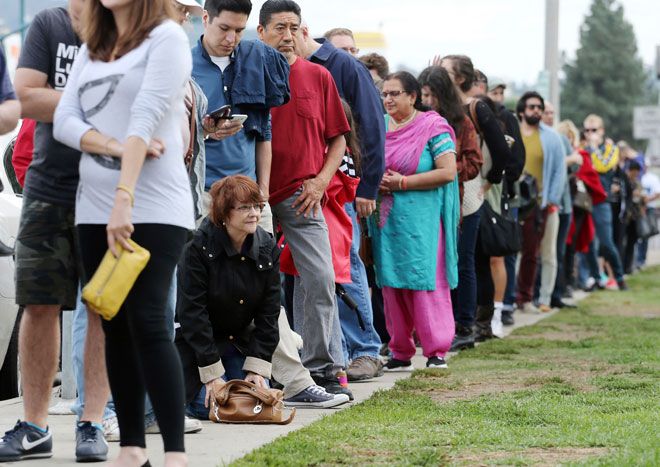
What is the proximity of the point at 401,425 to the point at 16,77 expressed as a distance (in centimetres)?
223

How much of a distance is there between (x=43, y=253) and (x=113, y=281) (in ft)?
2.72

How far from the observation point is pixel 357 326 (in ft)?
29.5

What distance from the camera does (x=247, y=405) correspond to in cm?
667

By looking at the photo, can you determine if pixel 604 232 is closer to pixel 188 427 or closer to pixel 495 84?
pixel 495 84

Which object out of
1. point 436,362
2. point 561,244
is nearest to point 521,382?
point 436,362

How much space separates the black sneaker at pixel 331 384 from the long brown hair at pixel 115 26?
306cm

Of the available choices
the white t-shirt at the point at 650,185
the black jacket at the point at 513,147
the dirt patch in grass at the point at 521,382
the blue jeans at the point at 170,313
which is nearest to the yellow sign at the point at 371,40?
the white t-shirt at the point at 650,185

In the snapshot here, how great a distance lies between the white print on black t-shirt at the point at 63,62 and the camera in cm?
557

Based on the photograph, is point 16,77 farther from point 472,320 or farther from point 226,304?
point 472,320

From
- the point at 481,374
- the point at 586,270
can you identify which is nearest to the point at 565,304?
the point at 586,270

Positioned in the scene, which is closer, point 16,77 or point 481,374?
point 16,77

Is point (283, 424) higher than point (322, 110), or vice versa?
point (322, 110)

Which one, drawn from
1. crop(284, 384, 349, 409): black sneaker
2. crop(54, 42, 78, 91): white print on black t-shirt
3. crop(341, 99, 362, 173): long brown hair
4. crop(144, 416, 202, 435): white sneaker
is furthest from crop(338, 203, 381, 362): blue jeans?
crop(54, 42, 78, 91): white print on black t-shirt

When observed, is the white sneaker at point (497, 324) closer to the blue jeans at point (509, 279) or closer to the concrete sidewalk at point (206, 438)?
the blue jeans at point (509, 279)
